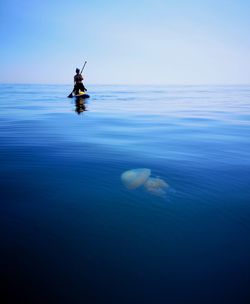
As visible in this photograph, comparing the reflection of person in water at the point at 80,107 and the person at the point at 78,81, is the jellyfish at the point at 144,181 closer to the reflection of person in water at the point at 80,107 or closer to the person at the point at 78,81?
the reflection of person in water at the point at 80,107

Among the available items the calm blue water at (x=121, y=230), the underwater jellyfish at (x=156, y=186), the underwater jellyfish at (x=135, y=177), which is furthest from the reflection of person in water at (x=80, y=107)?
the underwater jellyfish at (x=156, y=186)

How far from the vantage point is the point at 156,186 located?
183 inches

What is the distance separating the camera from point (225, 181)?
16.3 ft

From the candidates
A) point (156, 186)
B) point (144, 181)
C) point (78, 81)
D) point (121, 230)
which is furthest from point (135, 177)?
point (78, 81)

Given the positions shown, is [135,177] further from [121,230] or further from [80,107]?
[80,107]

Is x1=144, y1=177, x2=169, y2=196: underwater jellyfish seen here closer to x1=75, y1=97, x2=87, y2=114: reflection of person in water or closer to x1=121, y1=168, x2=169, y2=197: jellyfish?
x1=121, y1=168, x2=169, y2=197: jellyfish

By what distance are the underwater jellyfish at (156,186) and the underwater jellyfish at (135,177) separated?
13 cm

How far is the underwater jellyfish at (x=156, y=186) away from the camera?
441cm

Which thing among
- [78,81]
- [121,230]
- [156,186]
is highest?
[78,81]

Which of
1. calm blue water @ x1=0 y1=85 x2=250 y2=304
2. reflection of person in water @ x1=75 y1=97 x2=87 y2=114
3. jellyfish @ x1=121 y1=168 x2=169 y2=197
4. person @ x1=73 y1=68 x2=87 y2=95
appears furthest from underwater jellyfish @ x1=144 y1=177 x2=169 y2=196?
person @ x1=73 y1=68 x2=87 y2=95

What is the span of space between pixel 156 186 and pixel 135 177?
1.93 feet

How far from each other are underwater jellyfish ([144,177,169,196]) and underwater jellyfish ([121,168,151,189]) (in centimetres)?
13

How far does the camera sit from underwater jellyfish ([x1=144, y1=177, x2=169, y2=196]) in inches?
174

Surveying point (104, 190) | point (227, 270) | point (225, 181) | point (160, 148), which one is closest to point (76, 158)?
point (104, 190)
